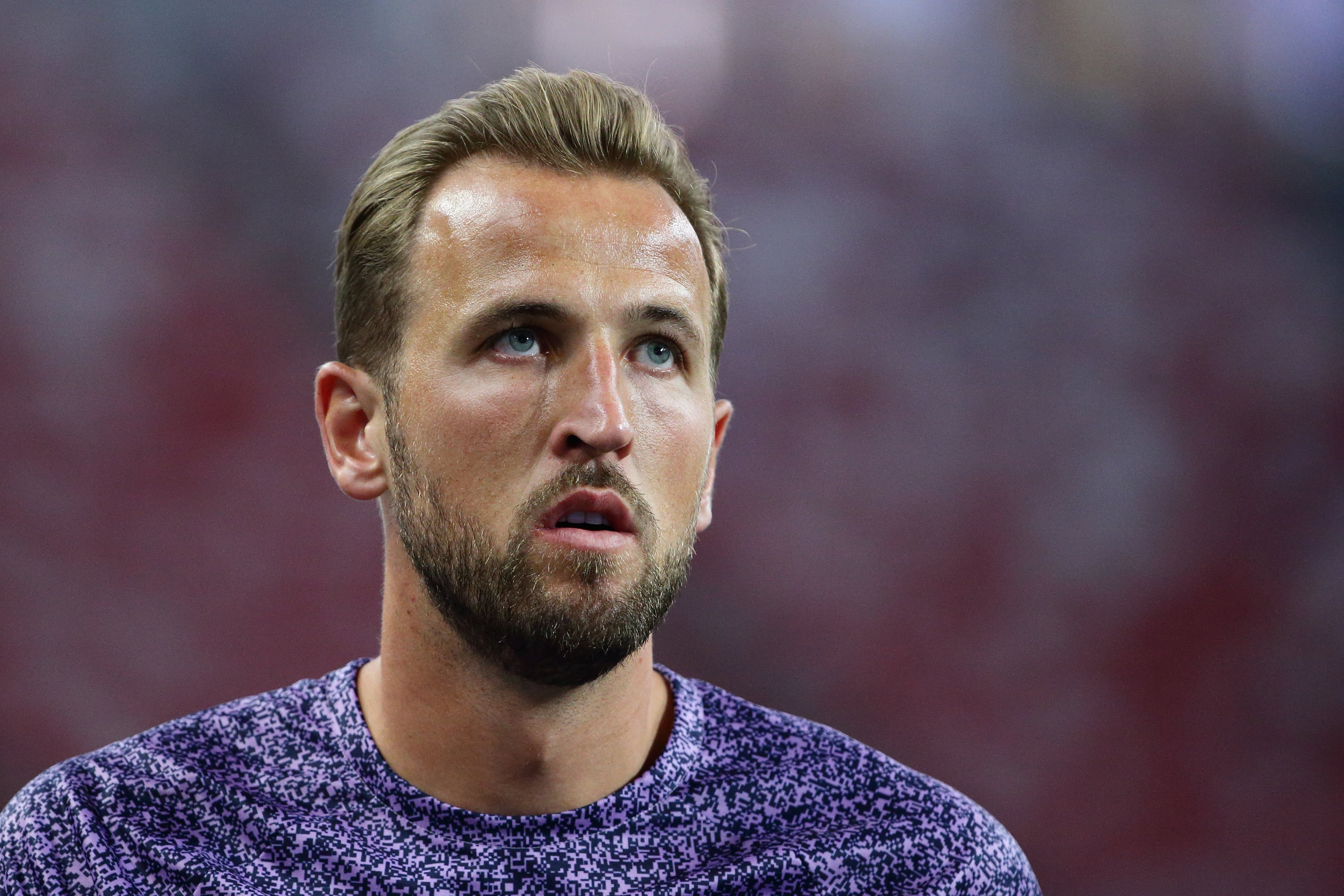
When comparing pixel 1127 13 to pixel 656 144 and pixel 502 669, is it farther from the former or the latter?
pixel 502 669

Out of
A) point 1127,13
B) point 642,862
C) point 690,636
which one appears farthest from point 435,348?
point 1127,13

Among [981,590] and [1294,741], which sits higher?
[981,590]

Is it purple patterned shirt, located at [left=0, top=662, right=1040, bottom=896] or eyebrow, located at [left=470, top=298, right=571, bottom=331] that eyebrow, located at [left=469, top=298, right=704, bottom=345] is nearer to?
eyebrow, located at [left=470, top=298, right=571, bottom=331]

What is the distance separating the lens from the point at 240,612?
315 centimetres

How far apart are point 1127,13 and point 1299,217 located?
630 mm

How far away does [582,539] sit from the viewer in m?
1.70

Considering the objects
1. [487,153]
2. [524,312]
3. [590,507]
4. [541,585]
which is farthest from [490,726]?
[487,153]

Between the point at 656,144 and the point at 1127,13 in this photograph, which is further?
the point at 1127,13

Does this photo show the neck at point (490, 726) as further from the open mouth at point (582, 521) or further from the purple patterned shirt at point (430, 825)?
the open mouth at point (582, 521)

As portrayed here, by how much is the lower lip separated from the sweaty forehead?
14.0 inches

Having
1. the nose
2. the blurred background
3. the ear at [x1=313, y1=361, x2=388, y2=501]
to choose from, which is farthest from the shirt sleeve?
the blurred background

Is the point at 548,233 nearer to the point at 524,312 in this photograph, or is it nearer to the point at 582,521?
the point at 524,312

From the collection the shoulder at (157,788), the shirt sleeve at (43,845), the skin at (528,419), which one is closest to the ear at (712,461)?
the skin at (528,419)

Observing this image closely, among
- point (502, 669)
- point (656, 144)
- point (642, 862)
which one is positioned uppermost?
point (656, 144)
